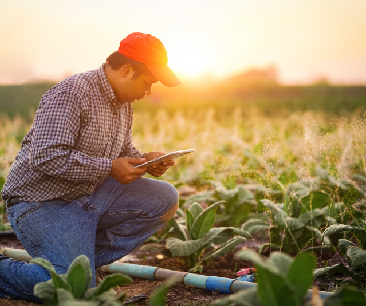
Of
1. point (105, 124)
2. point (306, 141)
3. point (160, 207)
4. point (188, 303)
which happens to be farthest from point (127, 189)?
point (306, 141)

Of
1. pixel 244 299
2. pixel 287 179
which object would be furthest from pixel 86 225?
pixel 287 179

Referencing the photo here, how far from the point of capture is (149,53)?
2.38 metres

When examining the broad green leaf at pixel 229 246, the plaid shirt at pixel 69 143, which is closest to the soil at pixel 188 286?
the broad green leaf at pixel 229 246

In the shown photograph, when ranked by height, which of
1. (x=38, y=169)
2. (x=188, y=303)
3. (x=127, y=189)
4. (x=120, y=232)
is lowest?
(x=188, y=303)

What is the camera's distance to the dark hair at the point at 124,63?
2.38 metres

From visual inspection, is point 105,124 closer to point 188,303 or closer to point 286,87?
point 188,303

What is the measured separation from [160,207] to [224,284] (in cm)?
70

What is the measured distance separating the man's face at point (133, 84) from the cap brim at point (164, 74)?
0.12 feet

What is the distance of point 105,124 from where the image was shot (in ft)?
8.08

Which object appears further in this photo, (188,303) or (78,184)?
(78,184)

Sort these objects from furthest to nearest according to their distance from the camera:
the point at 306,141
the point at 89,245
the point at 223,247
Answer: the point at 306,141, the point at 223,247, the point at 89,245

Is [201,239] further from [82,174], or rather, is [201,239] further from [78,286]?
[78,286]

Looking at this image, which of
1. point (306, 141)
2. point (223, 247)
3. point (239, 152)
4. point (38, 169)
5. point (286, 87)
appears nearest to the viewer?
point (38, 169)

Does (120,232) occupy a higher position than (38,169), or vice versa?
(38,169)
